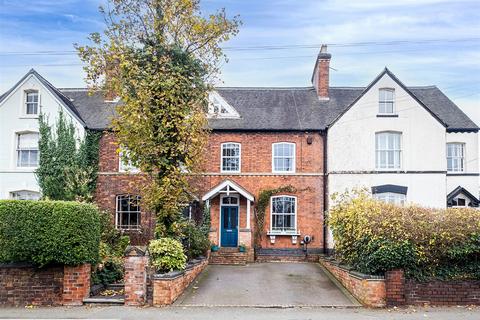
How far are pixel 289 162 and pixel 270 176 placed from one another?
1.27m

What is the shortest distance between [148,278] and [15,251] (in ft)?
13.4

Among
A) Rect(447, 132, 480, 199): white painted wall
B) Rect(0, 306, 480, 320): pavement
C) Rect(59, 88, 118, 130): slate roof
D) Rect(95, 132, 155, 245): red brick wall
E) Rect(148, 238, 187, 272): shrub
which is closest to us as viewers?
Rect(0, 306, 480, 320): pavement

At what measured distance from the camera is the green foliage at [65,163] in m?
23.3

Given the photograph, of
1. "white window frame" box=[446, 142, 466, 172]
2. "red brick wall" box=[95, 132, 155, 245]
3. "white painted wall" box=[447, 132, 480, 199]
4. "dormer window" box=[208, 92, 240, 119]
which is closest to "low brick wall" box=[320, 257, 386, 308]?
"red brick wall" box=[95, 132, 155, 245]

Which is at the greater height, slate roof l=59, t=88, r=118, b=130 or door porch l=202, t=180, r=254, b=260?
slate roof l=59, t=88, r=118, b=130

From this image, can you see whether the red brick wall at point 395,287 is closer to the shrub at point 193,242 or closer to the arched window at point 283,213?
the shrub at point 193,242

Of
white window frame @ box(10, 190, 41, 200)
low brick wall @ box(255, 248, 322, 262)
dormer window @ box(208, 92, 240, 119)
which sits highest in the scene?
dormer window @ box(208, 92, 240, 119)

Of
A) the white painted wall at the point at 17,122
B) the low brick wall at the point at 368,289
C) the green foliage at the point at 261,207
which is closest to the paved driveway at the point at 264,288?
the low brick wall at the point at 368,289

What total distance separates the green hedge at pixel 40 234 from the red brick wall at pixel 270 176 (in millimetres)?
11080

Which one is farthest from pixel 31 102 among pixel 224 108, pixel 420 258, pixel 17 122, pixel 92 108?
pixel 420 258

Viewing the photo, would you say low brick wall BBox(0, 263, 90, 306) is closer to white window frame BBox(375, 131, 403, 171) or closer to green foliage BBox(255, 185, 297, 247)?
green foliage BBox(255, 185, 297, 247)

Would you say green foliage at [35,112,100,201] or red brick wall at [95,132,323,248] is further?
red brick wall at [95,132,323,248]

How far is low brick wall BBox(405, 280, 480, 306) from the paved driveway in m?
1.70

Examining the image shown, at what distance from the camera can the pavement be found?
12.0 meters
